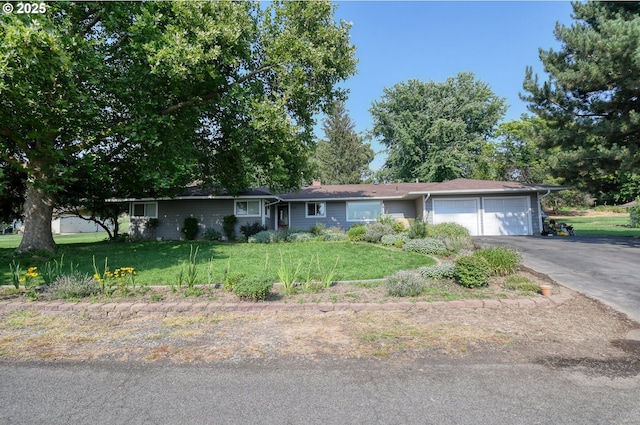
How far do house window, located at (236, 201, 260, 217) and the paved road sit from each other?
618 inches

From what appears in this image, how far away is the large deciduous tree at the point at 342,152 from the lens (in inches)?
1593

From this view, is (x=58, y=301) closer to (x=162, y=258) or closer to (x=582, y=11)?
(x=162, y=258)

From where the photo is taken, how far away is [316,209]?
20.9 meters

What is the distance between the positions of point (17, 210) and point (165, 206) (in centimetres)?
660

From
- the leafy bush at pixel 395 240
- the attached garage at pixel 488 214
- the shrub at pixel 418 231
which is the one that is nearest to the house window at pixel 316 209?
the attached garage at pixel 488 214

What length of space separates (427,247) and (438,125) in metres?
23.5

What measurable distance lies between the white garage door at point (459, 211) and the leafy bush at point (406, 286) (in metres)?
13.1

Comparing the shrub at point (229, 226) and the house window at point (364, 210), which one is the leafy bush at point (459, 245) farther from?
the shrub at point (229, 226)

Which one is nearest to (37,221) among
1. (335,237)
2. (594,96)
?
(335,237)

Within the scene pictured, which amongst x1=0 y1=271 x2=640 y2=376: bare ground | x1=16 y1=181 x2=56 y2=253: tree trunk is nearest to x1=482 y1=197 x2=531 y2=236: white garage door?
x1=0 y1=271 x2=640 y2=376: bare ground

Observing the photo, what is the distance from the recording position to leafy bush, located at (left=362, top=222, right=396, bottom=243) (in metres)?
14.9

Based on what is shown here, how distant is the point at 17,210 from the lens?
639 inches

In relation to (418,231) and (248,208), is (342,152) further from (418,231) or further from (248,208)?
(418,231)

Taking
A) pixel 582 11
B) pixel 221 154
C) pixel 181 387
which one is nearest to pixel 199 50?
pixel 221 154
